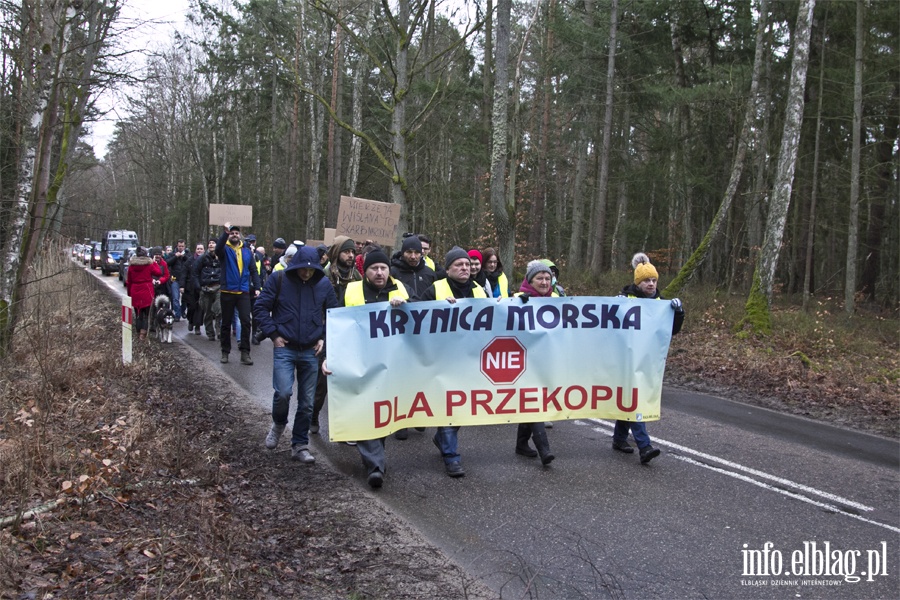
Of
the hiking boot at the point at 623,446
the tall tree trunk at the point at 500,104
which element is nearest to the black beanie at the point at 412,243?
the hiking boot at the point at 623,446

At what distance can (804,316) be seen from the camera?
17.6 metres

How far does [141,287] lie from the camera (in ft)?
48.0

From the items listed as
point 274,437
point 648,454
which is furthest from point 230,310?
point 648,454

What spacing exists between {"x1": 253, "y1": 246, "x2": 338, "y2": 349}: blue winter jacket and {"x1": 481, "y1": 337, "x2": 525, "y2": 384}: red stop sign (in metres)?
1.71

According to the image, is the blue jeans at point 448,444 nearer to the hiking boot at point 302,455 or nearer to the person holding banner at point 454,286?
the person holding banner at point 454,286

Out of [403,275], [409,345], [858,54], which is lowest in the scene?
[409,345]

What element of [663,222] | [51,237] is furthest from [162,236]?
[51,237]

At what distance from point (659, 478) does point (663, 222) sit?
29999 millimetres

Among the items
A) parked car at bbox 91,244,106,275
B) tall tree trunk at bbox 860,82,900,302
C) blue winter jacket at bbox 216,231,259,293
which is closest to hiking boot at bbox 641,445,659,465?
blue winter jacket at bbox 216,231,259,293

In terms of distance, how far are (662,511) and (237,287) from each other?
29.8ft

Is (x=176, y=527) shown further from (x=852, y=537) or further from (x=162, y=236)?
(x=162, y=236)

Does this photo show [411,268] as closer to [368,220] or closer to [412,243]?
[412,243]

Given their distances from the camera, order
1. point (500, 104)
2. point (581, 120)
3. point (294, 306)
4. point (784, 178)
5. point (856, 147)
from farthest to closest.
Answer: point (581, 120)
point (856, 147)
point (784, 178)
point (500, 104)
point (294, 306)

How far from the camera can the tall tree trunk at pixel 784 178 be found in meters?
15.5
